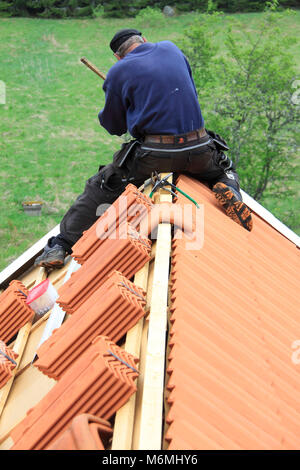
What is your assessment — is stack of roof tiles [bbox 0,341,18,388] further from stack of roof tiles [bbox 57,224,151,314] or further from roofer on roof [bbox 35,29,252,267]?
roofer on roof [bbox 35,29,252,267]

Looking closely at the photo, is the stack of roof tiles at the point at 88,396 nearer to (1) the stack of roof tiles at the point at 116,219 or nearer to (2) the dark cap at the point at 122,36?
(1) the stack of roof tiles at the point at 116,219

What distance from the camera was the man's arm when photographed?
16.4 ft

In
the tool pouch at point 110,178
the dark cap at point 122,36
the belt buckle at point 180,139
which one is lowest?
the tool pouch at point 110,178

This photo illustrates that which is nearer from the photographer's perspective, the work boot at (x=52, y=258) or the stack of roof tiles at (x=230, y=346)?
the stack of roof tiles at (x=230, y=346)

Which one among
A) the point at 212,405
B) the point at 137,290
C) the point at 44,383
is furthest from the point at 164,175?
the point at 212,405

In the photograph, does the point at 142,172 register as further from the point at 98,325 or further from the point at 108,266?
the point at 98,325

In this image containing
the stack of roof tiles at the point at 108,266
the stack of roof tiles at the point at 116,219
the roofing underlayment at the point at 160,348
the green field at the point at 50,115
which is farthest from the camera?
the green field at the point at 50,115

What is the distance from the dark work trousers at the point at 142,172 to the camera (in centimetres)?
497

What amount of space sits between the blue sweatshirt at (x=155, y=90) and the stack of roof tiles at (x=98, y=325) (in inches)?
82.2

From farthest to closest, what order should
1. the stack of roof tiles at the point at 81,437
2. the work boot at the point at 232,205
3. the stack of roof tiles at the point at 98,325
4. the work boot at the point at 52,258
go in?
the work boot at the point at 52,258
the work boot at the point at 232,205
the stack of roof tiles at the point at 98,325
the stack of roof tiles at the point at 81,437

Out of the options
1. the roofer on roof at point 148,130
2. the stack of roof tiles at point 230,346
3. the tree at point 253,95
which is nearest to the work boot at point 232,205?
the roofer on roof at point 148,130

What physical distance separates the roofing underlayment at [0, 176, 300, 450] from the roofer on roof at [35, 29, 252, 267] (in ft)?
1.39

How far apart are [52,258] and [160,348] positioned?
9.72ft

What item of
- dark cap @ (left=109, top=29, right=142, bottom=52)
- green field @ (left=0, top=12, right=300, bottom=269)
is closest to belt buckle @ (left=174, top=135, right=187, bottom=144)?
dark cap @ (left=109, top=29, right=142, bottom=52)
